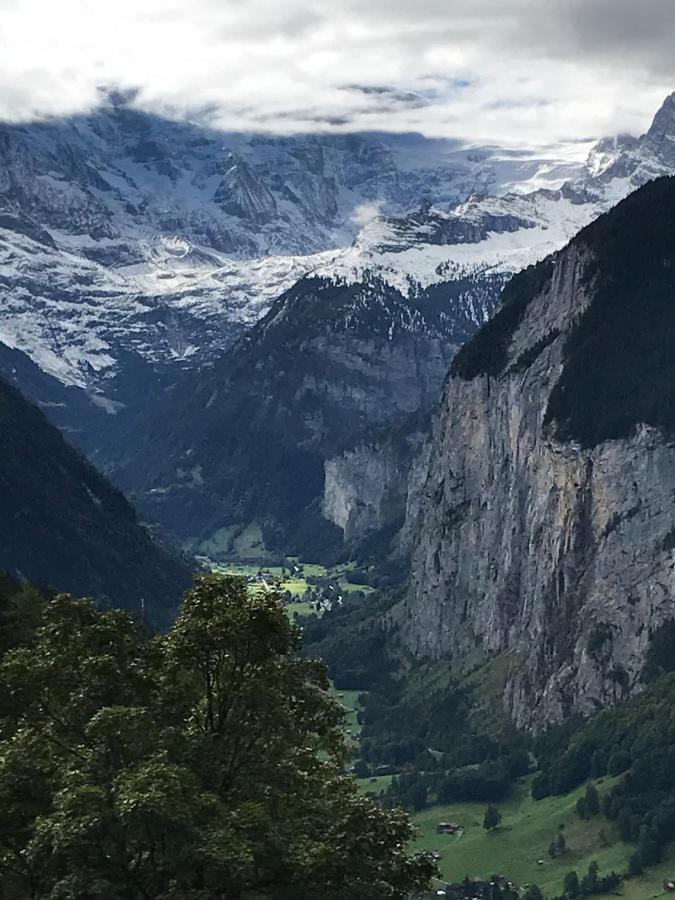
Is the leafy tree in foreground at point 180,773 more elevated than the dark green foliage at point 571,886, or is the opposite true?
the leafy tree in foreground at point 180,773

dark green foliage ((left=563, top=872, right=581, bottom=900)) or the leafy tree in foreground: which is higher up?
the leafy tree in foreground

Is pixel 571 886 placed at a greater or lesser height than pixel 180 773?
lesser

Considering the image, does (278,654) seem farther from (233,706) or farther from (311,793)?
(311,793)

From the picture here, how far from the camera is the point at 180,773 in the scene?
5291cm

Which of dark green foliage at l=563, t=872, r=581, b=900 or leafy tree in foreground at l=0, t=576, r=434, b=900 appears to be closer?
leafy tree in foreground at l=0, t=576, r=434, b=900

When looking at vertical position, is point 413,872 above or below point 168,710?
below

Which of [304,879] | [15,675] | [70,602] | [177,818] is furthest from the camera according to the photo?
[70,602]

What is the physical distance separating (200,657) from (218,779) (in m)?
4.45

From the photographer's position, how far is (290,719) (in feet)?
201

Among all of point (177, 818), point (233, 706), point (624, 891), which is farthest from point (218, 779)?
point (624, 891)

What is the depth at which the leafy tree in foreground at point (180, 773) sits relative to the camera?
52.1 m

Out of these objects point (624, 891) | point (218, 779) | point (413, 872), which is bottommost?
point (624, 891)

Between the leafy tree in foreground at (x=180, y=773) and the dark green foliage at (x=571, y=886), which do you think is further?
the dark green foliage at (x=571, y=886)

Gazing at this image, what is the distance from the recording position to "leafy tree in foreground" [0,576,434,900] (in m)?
52.1
